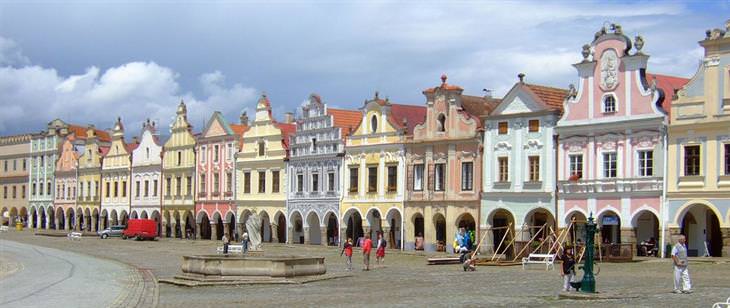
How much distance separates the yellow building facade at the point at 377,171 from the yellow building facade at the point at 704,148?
17591 mm

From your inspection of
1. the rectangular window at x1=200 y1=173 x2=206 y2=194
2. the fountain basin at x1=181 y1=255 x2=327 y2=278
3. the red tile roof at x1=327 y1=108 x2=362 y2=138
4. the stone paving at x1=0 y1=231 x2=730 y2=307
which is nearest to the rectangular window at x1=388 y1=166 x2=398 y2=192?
the red tile roof at x1=327 y1=108 x2=362 y2=138

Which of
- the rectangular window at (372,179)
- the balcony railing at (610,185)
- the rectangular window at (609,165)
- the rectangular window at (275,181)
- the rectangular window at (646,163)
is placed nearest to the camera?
the balcony railing at (610,185)

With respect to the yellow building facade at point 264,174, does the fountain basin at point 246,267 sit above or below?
below

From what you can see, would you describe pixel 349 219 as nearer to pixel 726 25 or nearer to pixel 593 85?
A: pixel 593 85

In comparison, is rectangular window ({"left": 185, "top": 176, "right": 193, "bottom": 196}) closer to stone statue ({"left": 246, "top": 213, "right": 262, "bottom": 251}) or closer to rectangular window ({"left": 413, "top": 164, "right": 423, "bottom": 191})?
rectangular window ({"left": 413, "top": 164, "right": 423, "bottom": 191})

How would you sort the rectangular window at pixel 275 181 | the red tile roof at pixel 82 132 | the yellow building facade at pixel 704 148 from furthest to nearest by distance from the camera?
the red tile roof at pixel 82 132, the rectangular window at pixel 275 181, the yellow building facade at pixel 704 148

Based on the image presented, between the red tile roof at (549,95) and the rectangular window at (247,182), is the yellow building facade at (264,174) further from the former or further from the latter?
the red tile roof at (549,95)

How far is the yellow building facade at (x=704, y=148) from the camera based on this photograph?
41.4 metres

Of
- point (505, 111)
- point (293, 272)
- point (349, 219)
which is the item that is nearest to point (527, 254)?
point (505, 111)

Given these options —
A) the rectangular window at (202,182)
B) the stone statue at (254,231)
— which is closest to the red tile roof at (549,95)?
the stone statue at (254,231)

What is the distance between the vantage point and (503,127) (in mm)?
51125

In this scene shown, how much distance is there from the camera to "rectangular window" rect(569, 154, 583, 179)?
47.1 metres

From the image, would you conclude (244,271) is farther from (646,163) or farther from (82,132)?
(82,132)

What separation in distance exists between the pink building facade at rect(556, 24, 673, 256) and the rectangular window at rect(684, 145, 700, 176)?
3.43 feet
